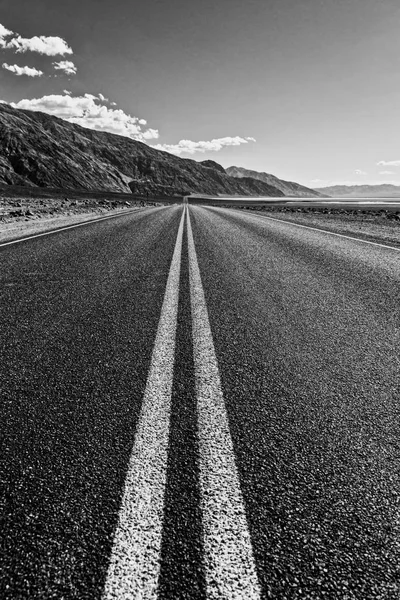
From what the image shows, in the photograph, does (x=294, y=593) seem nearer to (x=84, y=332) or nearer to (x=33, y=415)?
(x=33, y=415)

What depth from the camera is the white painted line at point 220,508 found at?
96 centimetres

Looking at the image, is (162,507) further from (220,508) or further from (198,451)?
(198,451)

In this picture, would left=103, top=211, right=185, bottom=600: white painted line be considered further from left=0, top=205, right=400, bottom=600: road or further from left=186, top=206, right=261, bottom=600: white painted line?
left=186, top=206, right=261, bottom=600: white painted line

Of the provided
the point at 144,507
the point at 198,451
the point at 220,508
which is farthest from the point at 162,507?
the point at 198,451

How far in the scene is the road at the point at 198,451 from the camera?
1.00 m

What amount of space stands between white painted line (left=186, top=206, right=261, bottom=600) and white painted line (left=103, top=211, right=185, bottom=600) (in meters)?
0.16

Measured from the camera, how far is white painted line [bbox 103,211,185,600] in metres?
0.95

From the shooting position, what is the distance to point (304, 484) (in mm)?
1326

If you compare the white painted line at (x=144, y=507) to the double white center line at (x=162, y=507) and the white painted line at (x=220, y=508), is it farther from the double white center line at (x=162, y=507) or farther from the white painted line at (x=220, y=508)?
the white painted line at (x=220, y=508)

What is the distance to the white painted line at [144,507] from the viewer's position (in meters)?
0.95

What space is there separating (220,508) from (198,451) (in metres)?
0.29

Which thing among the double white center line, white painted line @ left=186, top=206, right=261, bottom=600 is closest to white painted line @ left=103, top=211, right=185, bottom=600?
the double white center line

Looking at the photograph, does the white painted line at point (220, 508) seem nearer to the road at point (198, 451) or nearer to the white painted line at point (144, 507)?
the road at point (198, 451)

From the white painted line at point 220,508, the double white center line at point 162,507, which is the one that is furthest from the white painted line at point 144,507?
the white painted line at point 220,508
